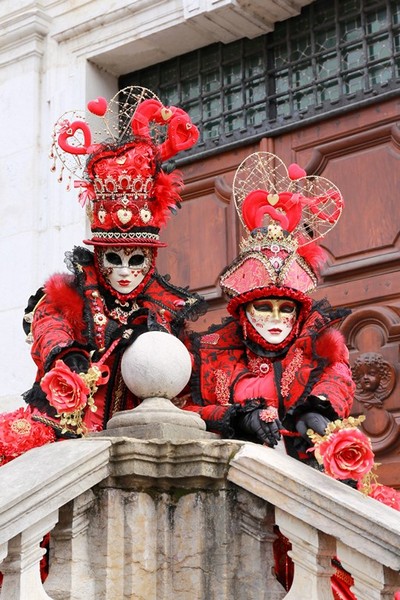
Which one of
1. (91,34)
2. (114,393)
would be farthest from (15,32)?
(114,393)

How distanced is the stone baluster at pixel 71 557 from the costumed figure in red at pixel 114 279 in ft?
3.45

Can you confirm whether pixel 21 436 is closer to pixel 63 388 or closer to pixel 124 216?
pixel 63 388

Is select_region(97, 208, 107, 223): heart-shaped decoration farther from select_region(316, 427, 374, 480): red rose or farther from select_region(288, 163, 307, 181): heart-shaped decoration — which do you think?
select_region(316, 427, 374, 480): red rose

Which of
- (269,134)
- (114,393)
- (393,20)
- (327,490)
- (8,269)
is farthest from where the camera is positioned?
(8,269)

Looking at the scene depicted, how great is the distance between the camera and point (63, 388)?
4316 mm

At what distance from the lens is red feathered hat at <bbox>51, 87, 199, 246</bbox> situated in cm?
496

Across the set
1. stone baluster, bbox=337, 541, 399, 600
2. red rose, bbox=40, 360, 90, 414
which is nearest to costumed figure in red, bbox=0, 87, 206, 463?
red rose, bbox=40, 360, 90, 414

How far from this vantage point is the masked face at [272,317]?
4938mm

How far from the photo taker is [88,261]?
5.07 m

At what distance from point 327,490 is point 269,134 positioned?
3.33 meters

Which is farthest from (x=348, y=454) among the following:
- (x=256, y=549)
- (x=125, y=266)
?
(x=125, y=266)

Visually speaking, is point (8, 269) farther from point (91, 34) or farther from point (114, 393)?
point (114, 393)

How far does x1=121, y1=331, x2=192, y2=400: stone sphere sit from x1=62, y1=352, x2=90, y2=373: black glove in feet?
2.24

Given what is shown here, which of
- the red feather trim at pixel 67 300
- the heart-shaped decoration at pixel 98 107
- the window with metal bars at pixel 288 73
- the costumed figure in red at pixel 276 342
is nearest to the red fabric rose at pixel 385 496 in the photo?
the costumed figure in red at pixel 276 342
